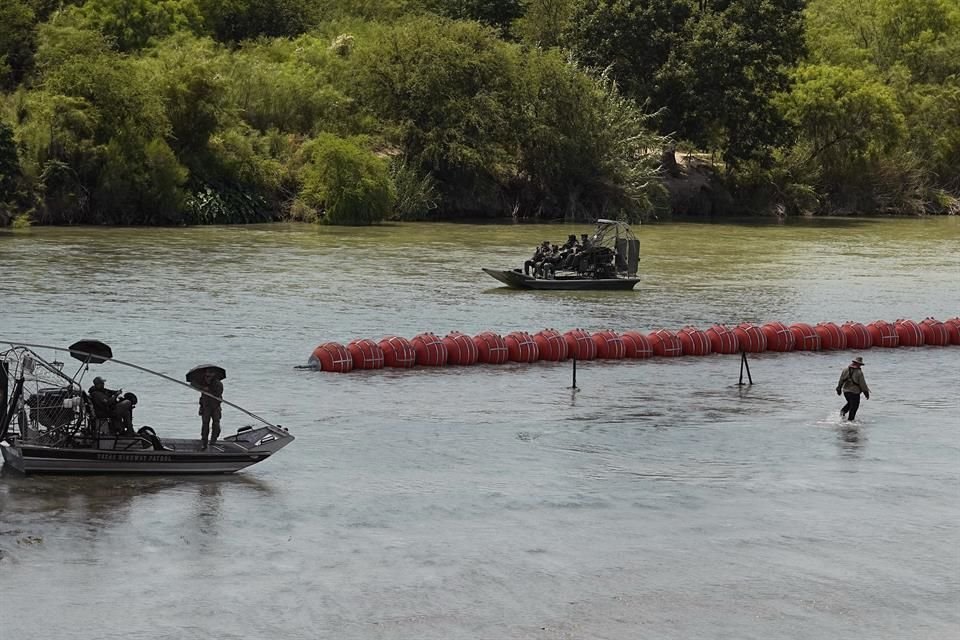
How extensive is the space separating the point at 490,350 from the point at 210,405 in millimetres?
12222

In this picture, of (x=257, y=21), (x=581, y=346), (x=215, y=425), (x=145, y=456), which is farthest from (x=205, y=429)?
(x=257, y=21)

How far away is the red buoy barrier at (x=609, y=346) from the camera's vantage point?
112ft

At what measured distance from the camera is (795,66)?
94.0 meters

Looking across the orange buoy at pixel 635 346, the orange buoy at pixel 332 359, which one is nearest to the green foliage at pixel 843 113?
the orange buoy at pixel 635 346

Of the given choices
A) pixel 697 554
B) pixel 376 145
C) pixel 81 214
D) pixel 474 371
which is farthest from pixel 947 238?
pixel 697 554

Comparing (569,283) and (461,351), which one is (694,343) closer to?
(461,351)

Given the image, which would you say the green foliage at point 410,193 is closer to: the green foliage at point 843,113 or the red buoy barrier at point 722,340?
the green foliage at point 843,113

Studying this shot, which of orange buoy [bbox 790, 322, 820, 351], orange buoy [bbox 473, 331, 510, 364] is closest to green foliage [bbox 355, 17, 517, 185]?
orange buoy [bbox 790, 322, 820, 351]

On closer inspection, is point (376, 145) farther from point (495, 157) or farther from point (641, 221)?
point (641, 221)

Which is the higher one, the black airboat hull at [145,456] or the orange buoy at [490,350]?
the orange buoy at [490,350]

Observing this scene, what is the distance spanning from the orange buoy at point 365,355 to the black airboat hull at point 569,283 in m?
14.1

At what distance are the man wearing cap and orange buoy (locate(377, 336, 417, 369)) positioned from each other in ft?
31.5

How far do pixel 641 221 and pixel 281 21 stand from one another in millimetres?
33418

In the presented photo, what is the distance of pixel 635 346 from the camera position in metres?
34.5
